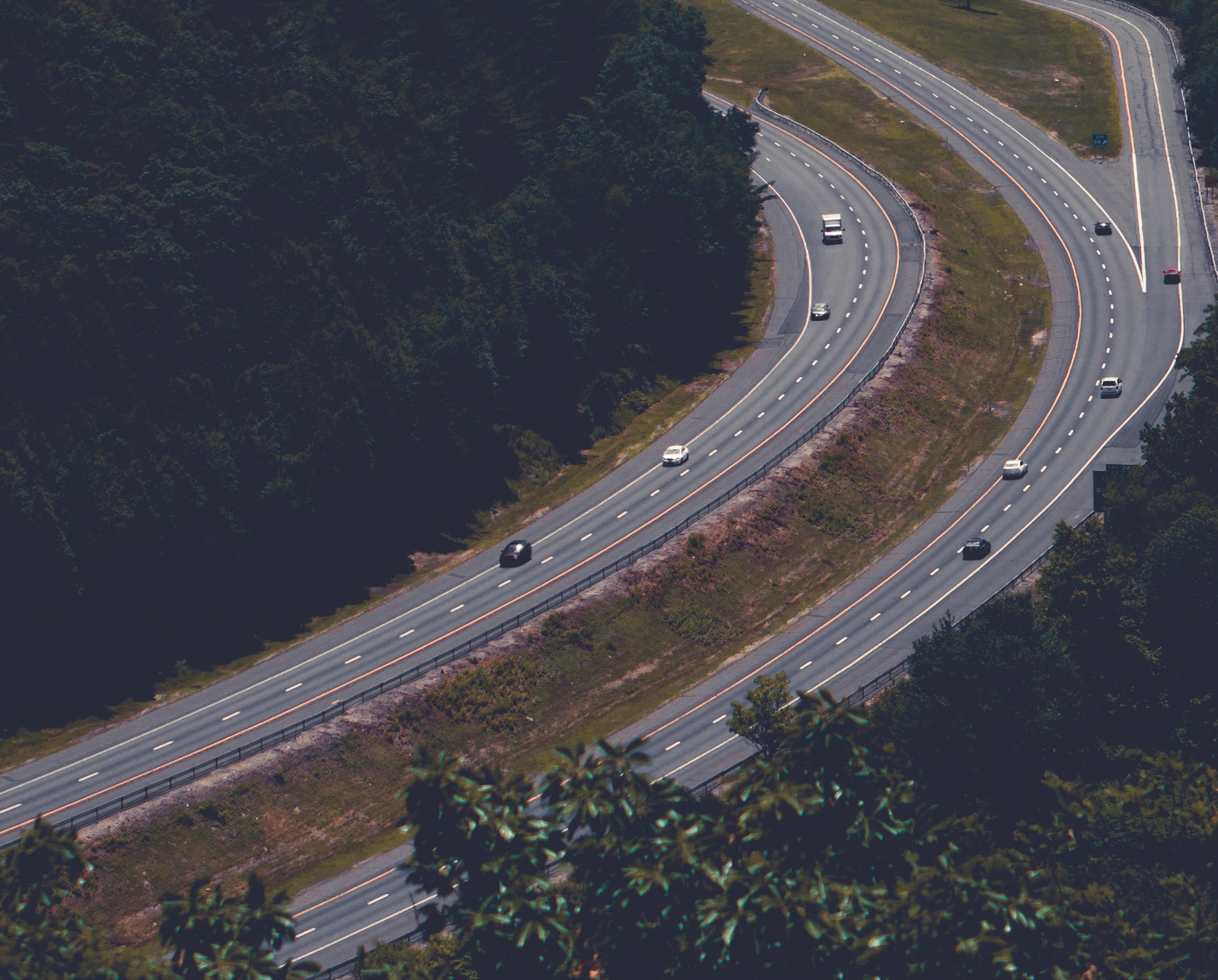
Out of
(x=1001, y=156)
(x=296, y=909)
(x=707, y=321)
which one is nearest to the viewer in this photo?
(x=296, y=909)

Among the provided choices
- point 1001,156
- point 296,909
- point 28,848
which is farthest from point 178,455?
point 1001,156

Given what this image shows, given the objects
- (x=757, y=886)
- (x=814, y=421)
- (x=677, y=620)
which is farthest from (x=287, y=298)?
(x=757, y=886)

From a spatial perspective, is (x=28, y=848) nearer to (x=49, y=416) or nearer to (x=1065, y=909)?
(x=1065, y=909)

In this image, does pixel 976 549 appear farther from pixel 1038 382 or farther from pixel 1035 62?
pixel 1035 62

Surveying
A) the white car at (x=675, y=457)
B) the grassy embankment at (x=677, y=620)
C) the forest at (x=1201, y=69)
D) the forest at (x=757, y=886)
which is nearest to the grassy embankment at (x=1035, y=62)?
the forest at (x=1201, y=69)

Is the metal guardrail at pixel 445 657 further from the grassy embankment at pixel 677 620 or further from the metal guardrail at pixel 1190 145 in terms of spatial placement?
the metal guardrail at pixel 1190 145

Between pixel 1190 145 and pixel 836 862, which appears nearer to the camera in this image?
pixel 836 862
